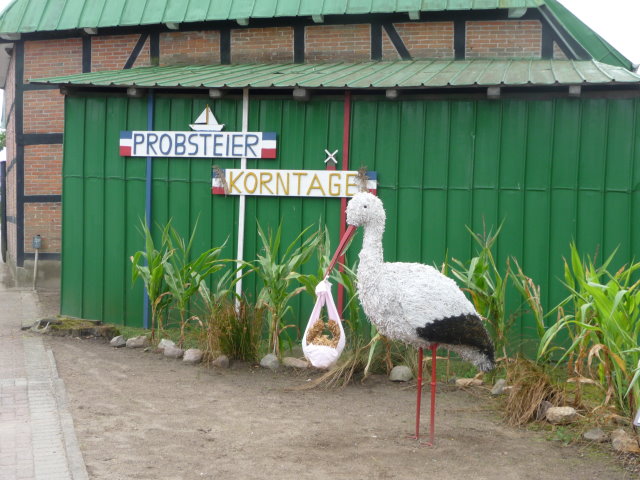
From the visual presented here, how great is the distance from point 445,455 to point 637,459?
1.25m

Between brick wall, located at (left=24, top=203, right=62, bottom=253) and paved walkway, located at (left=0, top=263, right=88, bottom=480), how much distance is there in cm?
481

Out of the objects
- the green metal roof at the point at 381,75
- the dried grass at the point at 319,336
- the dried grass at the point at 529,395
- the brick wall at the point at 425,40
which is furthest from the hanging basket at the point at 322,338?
the brick wall at the point at 425,40

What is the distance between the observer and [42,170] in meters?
14.0

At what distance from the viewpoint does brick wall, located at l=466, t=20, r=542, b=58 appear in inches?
414

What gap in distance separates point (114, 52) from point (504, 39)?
6338mm

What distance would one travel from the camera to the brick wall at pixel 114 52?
494 inches

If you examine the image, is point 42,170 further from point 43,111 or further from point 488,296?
point 488,296

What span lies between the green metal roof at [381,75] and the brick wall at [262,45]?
0.83 meters

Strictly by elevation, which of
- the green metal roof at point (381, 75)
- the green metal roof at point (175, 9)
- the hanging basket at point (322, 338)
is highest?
the green metal roof at point (175, 9)

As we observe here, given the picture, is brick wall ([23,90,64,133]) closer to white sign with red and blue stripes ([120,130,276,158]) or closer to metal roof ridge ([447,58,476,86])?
white sign with red and blue stripes ([120,130,276,158])

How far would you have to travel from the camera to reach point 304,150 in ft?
30.2

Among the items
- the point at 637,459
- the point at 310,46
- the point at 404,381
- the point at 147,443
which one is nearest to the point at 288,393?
the point at 404,381

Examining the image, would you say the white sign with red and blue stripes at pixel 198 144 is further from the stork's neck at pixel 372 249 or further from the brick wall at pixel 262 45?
the stork's neck at pixel 372 249

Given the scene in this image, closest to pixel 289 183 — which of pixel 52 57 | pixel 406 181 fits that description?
pixel 406 181
